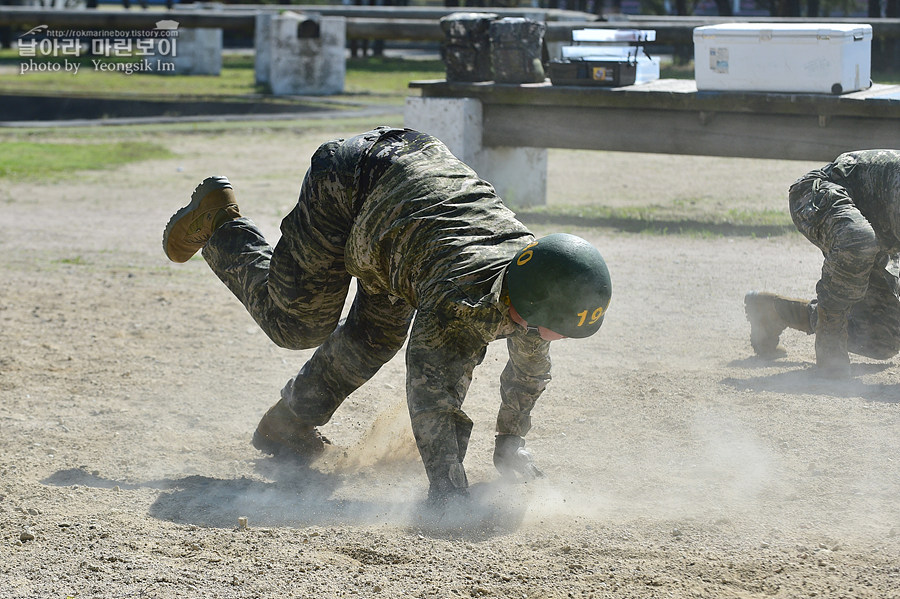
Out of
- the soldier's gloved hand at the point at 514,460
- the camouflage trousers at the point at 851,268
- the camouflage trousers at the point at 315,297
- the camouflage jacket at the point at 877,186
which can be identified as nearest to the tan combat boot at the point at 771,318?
the camouflage trousers at the point at 851,268

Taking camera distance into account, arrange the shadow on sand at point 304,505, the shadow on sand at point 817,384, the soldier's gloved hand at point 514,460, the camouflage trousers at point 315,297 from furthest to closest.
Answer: the shadow on sand at point 817,384, the soldier's gloved hand at point 514,460, the camouflage trousers at point 315,297, the shadow on sand at point 304,505

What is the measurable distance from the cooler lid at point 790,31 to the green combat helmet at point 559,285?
5923mm

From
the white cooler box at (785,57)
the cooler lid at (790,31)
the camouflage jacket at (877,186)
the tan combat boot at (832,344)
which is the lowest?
the tan combat boot at (832,344)

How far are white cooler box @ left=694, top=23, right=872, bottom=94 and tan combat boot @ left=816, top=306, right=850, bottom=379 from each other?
3677mm

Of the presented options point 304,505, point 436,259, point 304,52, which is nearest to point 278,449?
point 304,505

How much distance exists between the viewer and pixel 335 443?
17.0 ft

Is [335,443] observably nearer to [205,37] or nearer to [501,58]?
[501,58]

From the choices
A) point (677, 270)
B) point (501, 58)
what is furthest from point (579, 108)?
point (677, 270)

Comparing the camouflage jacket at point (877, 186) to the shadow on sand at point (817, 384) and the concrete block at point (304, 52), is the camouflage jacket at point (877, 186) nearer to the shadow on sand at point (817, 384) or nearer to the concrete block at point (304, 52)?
the shadow on sand at point (817, 384)

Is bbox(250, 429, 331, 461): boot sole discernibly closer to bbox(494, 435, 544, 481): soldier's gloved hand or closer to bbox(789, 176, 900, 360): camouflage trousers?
bbox(494, 435, 544, 481): soldier's gloved hand

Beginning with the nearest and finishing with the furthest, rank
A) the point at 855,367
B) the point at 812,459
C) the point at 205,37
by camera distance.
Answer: the point at 812,459 → the point at 855,367 → the point at 205,37

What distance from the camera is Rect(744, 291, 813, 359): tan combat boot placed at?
20.2 ft

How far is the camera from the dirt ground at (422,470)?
3590 mm

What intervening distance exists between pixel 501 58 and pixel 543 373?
6.82 metres
